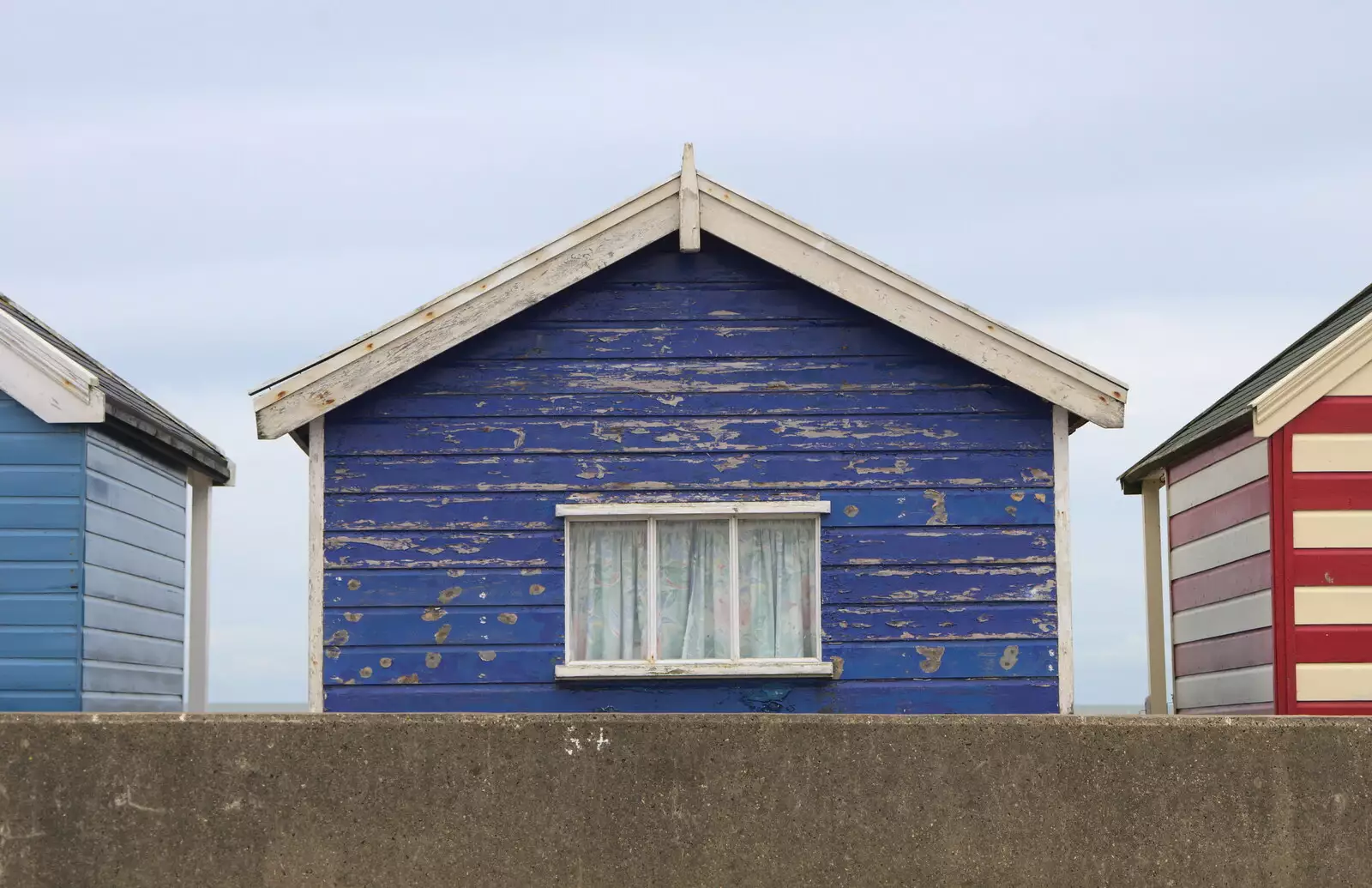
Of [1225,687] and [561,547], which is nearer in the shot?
[561,547]

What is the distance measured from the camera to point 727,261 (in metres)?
10.7

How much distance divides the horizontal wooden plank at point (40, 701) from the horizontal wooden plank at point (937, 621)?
4.68 metres

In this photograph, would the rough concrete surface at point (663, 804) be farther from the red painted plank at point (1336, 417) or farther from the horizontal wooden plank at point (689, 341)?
the horizontal wooden plank at point (689, 341)

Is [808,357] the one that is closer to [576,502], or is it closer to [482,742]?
[576,502]

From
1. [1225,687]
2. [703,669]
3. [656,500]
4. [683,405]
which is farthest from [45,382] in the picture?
[1225,687]

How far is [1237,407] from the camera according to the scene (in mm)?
10898

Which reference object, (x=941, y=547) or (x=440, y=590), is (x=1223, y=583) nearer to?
(x=941, y=547)

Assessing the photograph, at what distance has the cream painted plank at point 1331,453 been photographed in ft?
31.4

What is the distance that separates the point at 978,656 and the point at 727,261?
2992 mm

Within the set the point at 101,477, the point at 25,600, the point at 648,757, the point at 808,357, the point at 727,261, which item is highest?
the point at 727,261

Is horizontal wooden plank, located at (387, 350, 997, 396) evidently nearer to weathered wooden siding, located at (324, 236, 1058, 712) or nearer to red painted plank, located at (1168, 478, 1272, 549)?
weathered wooden siding, located at (324, 236, 1058, 712)

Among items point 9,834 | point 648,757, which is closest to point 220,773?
point 9,834

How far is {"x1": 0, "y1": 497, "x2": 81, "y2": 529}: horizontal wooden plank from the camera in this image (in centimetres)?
1011

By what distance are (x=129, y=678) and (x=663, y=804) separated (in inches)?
231
